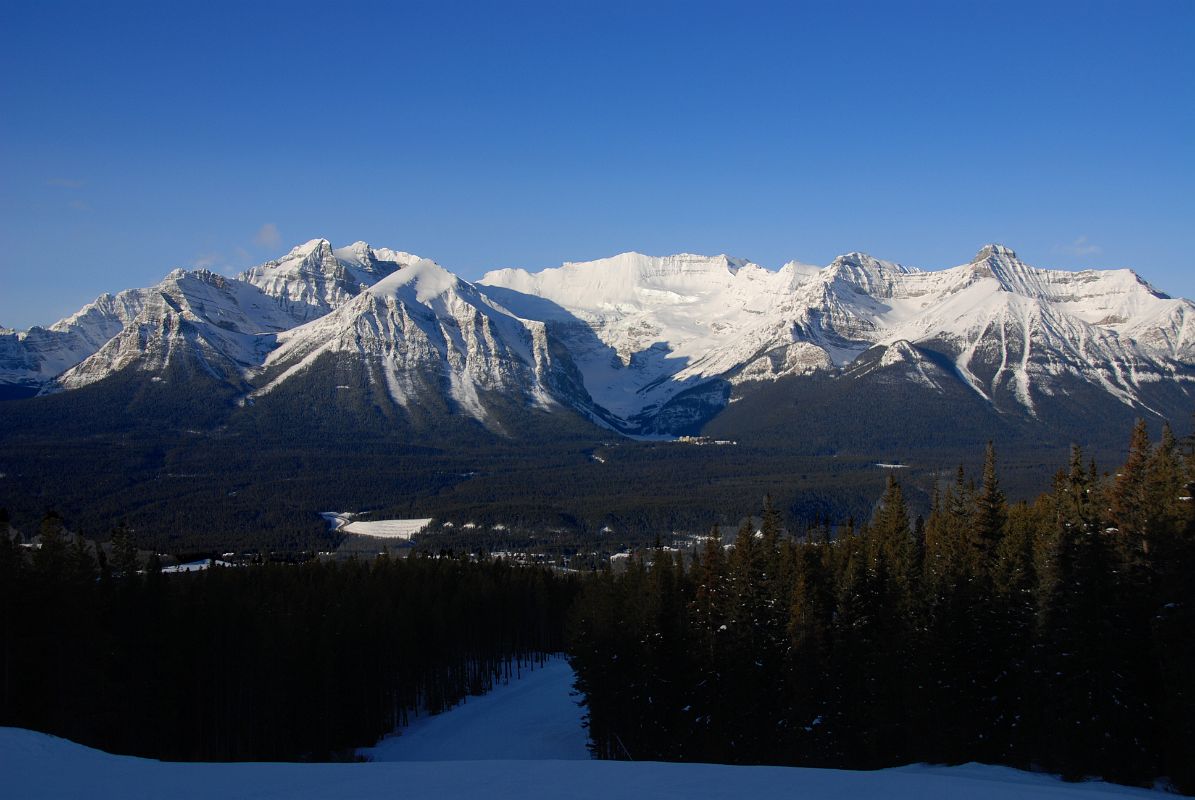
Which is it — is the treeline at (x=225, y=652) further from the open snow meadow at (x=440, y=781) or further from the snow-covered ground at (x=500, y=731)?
the open snow meadow at (x=440, y=781)

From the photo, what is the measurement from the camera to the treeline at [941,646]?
3459 centimetres

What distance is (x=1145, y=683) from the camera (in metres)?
35.3

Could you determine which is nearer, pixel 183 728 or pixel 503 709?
pixel 183 728

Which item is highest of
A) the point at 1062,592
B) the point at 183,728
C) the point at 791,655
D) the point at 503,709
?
the point at 1062,592

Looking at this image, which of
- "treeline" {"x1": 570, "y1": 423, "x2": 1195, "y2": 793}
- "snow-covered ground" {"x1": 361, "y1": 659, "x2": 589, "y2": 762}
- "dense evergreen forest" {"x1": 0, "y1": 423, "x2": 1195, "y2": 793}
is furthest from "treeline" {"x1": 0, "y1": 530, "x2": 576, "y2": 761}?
"treeline" {"x1": 570, "y1": 423, "x2": 1195, "y2": 793}

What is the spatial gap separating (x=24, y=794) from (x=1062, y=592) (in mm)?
31137

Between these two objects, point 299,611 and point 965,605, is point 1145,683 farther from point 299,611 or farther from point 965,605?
point 299,611

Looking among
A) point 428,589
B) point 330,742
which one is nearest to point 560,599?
point 428,589

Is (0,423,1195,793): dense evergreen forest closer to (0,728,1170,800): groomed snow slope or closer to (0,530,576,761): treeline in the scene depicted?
(0,530,576,761): treeline

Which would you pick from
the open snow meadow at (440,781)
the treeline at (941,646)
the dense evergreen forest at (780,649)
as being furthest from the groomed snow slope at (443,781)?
the dense evergreen forest at (780,649)

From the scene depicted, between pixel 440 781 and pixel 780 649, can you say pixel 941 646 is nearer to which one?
pixel 780 649

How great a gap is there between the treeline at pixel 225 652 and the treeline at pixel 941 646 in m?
13.8

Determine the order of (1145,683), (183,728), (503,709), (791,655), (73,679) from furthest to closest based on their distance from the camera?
(503,709) < (183,728) < (791,655) < (73,679) < (1145,683)

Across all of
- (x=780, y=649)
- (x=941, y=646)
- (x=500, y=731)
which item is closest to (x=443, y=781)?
(x=941, y=646)
